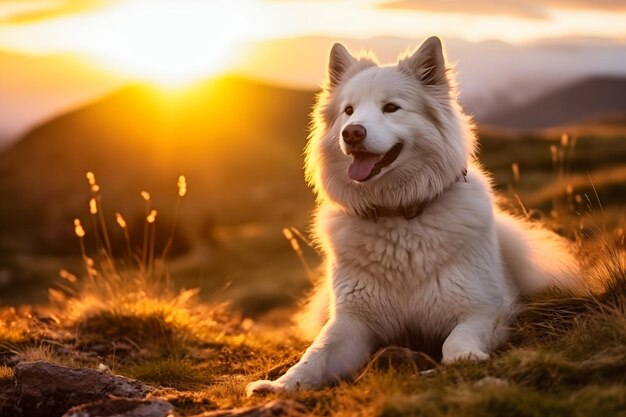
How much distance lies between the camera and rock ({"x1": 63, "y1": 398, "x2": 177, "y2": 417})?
4.21m

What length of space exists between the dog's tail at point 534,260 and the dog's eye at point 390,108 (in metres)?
1.55

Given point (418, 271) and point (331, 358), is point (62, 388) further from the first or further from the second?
point (418, 271)

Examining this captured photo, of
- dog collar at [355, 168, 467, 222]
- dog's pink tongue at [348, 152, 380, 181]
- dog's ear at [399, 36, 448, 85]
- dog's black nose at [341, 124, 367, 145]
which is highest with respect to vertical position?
dog's ear at [399, 36, 448, 85]

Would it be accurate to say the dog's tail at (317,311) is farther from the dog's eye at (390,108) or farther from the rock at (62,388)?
the rock at (62,388)

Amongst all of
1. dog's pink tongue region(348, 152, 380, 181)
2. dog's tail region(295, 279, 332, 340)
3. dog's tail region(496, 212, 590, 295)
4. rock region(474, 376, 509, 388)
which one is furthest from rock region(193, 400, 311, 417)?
dog's tail region(496, 212, 590, 295)

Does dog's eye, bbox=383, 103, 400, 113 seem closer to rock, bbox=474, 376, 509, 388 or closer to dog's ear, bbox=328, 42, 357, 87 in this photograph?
dog's ear, bbox=328, 42, 357, 87

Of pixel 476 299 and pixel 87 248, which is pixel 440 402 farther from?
pixel 87 248

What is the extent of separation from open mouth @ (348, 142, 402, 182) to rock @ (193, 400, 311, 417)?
184 centimetres

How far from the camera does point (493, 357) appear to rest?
481cm

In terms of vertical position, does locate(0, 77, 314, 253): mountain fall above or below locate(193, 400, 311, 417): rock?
below

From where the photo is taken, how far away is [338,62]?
245 inches

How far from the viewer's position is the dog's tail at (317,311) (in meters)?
6.65

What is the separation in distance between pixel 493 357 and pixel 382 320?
0.93m

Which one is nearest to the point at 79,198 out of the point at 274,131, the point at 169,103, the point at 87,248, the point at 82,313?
the point at 169,103
